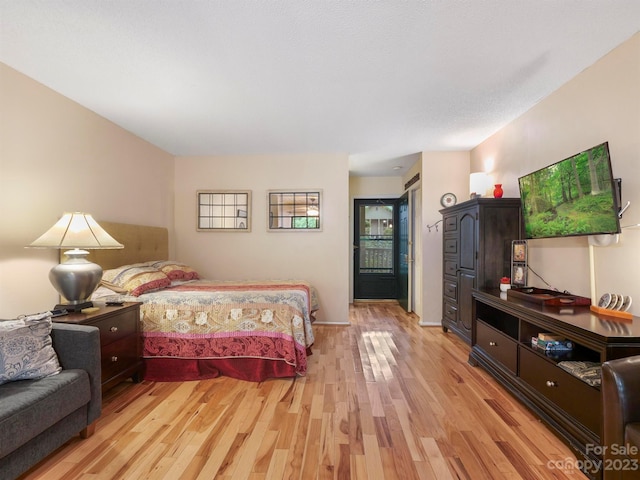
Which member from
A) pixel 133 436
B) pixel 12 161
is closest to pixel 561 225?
pixel 133 436

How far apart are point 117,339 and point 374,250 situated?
15.8 feet

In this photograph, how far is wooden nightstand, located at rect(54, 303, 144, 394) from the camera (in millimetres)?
2059

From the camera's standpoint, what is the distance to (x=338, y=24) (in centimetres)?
180

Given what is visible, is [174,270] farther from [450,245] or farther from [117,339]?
[450,245]

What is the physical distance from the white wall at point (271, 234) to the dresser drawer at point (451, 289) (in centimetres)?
132

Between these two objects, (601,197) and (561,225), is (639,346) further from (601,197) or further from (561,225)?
(561,225)

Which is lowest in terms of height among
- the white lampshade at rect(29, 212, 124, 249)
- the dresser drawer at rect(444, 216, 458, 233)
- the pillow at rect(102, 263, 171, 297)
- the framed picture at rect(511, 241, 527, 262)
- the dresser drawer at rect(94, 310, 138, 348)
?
the dresser drawer at rect(94, 310, 138, 348)

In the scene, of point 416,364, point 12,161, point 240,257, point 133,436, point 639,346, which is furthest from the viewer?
point 240,257

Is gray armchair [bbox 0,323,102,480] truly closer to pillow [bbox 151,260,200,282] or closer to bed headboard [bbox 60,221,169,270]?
bed headboard [bbox 60,221,169,270]

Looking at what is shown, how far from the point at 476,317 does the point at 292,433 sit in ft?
6.86

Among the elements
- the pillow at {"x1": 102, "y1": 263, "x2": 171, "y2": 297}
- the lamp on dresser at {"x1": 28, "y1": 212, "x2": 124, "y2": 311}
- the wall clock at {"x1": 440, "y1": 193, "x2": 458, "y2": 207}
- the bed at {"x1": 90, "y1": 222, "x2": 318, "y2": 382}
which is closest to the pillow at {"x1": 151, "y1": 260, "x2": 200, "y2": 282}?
the pillow at {"x1": 102, "y1": 263, "x2": 171, "y2": 297}

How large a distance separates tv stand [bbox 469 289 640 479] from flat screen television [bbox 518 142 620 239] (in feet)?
1.90

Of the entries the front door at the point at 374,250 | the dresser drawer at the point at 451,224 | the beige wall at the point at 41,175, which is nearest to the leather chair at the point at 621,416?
the dresser drawer at the point at 451,224

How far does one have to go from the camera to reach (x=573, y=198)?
83.4 inches
